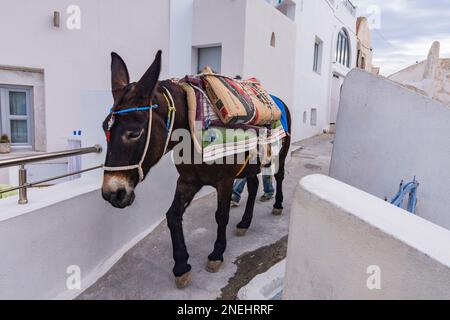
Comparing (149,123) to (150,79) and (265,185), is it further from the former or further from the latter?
(265,185)

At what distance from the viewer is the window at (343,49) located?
1716 cm

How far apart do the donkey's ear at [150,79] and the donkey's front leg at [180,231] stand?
37.4 inches

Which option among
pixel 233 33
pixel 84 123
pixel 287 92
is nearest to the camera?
pixel 84 123

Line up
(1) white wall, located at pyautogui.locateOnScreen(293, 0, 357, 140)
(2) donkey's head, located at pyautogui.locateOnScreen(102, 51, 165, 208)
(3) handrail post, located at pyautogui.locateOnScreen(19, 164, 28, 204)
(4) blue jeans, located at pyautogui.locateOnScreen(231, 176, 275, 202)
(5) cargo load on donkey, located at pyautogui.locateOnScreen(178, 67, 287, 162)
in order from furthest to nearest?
1. (1) white wall, located at pyautogui.locateOnScreen(293, 0, 357, 140)
2. (4) blue jeans, located at pyautogui.locateOnScreen(231, 176, 275, 202)
3. (5) cargo load on donkey, located at pyautogui.locateOnScreen(178, 67, 287, 162)
4. (3) handrail post, located at pyautogui.locateOnScreen(19, 164, 28, 204)
5. (2) donkey's head, located at pyautogui.locateOnScreen(102, 51, 165, 208)

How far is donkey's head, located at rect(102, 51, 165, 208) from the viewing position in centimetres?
194

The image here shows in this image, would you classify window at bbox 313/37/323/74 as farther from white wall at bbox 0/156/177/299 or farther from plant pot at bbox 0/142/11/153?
white wall at bbox 0/156/177/299

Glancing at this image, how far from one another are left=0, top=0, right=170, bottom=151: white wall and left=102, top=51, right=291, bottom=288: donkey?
430 centimetres

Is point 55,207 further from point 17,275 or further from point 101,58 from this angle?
point 101,58

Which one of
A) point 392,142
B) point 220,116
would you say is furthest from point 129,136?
point 392,142

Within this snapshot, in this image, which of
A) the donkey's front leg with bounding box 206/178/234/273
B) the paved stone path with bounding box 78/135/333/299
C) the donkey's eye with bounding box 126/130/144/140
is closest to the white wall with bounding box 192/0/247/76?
the paved stone path with bounding box 78/135/333/299

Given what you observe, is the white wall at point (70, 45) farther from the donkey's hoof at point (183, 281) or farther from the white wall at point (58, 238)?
the donkey's hoof at point (183, 281)
